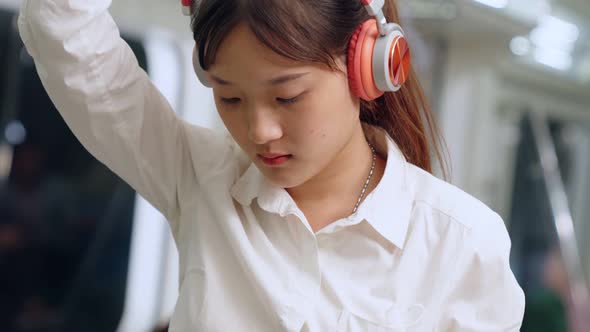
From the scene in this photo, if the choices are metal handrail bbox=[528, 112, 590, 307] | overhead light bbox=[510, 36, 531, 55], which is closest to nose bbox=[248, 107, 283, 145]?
overhead light bbox=[510, 36, 531, 55]

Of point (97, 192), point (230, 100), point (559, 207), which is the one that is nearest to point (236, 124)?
point (230, 100)

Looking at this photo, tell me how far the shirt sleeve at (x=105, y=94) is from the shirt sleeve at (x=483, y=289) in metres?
0.47

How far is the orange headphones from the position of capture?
993 millimetres

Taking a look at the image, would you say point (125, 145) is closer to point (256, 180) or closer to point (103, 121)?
point (103, 121)

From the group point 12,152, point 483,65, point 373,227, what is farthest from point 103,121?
point 483,65

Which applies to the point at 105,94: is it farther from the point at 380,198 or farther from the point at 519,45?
the point at 519,45

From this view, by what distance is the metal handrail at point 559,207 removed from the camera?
15.8 ft

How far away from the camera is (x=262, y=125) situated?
0.95 m

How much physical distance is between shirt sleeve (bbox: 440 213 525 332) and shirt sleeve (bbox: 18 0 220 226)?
467 mm

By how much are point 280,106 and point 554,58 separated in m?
3.66

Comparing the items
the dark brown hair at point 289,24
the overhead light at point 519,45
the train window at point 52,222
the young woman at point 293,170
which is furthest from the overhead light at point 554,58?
the dark brown hair at point 289,24

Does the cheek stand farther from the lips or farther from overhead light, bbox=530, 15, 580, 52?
overhead light, bbox=530, 15, 580, 52

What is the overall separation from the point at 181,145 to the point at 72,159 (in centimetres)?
173

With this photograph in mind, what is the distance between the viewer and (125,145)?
106cm
